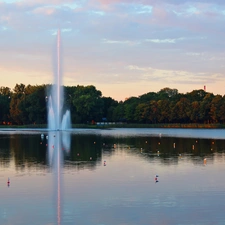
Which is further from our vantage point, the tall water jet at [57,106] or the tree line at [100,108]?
the tree line at [100,108]

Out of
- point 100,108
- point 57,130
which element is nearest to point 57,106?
point 57,130

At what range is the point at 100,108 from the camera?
6663 inches

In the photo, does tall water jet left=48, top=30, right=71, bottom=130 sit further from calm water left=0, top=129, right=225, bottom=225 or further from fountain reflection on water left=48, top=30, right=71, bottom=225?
calm water left=0, top=129, right=225, bottom=225

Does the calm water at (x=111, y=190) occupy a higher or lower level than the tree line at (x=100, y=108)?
lower

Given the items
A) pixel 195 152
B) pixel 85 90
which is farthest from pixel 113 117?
pixel 195 152

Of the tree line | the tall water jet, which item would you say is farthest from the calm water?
the tree line

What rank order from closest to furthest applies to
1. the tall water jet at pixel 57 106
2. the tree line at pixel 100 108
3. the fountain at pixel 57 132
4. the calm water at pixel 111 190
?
the calm water at pixel 111 190, the fountain at pixel 57 132, the tall water jet at pixel 57 106, the tree line at pixel 100 108

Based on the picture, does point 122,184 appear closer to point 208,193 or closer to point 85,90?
point 208,193

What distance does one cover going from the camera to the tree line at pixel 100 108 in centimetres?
15938

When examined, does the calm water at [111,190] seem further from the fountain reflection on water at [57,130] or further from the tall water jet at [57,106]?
the tall water jet at [57,106]

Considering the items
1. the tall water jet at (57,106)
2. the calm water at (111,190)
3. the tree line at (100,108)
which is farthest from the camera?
the tree line at (100,108)

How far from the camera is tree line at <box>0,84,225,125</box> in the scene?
523 ft

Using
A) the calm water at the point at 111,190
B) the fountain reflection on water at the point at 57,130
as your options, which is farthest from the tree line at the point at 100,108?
the calm water at the point at 111,190

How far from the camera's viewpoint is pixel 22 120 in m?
171
